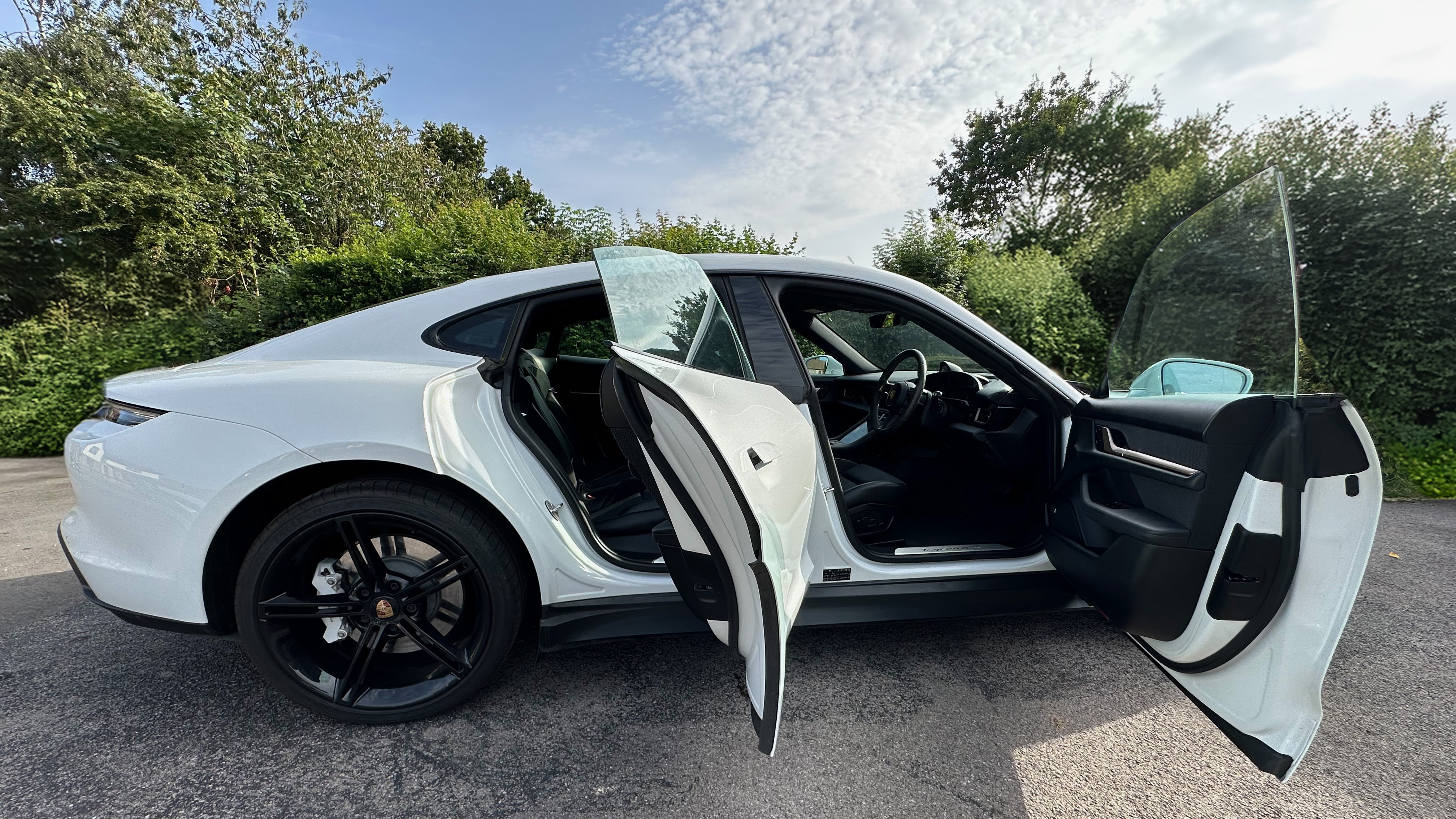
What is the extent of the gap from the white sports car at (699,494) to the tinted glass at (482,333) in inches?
0.4

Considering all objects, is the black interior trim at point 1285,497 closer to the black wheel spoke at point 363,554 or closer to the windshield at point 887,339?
the windshield at point 887,339

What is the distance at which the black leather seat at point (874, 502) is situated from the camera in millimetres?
2057

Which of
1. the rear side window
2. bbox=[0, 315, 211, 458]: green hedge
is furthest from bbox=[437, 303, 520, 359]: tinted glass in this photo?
bbox=[0, 315, 211, 458]: green hedge

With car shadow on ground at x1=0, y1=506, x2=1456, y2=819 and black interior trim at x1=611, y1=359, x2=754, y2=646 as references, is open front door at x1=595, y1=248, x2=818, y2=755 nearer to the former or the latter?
black interior trim at x1=611, y1=359, x2=754, y2=646

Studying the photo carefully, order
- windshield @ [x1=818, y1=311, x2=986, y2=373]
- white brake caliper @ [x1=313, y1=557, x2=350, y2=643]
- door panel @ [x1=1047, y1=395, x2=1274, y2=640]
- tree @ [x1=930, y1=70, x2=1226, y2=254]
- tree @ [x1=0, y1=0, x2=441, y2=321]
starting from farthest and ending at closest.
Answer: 1. tree @ [x1=930, y1=70, x2=1226, y2=254]
2. tree @ [x1=0, y1=0, x2=441, y2=321]
3. windshield @ [x1=818, y1=311, x2=986, y2=373]
4. white brake caliper @ [x1=313, y1=557, x2=350, y2=643]
5. door panel @ [x1=1047, y1=395, x2=1274, y2=640]

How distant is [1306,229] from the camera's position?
4969 mm

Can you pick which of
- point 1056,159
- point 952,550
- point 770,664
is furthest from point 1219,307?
point 1056,159

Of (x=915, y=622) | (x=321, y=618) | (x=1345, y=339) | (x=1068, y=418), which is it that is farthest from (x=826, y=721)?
(x=1345, y=339)

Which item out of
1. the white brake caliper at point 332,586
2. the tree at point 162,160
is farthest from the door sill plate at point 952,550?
the tree at point 162,160

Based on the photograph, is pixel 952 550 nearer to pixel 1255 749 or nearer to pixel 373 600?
pixel 1255 749

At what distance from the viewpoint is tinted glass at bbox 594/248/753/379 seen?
4.27 ft

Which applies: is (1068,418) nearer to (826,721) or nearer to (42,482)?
(826,721)

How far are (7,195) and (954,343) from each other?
13909mm

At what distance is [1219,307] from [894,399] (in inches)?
49.8
